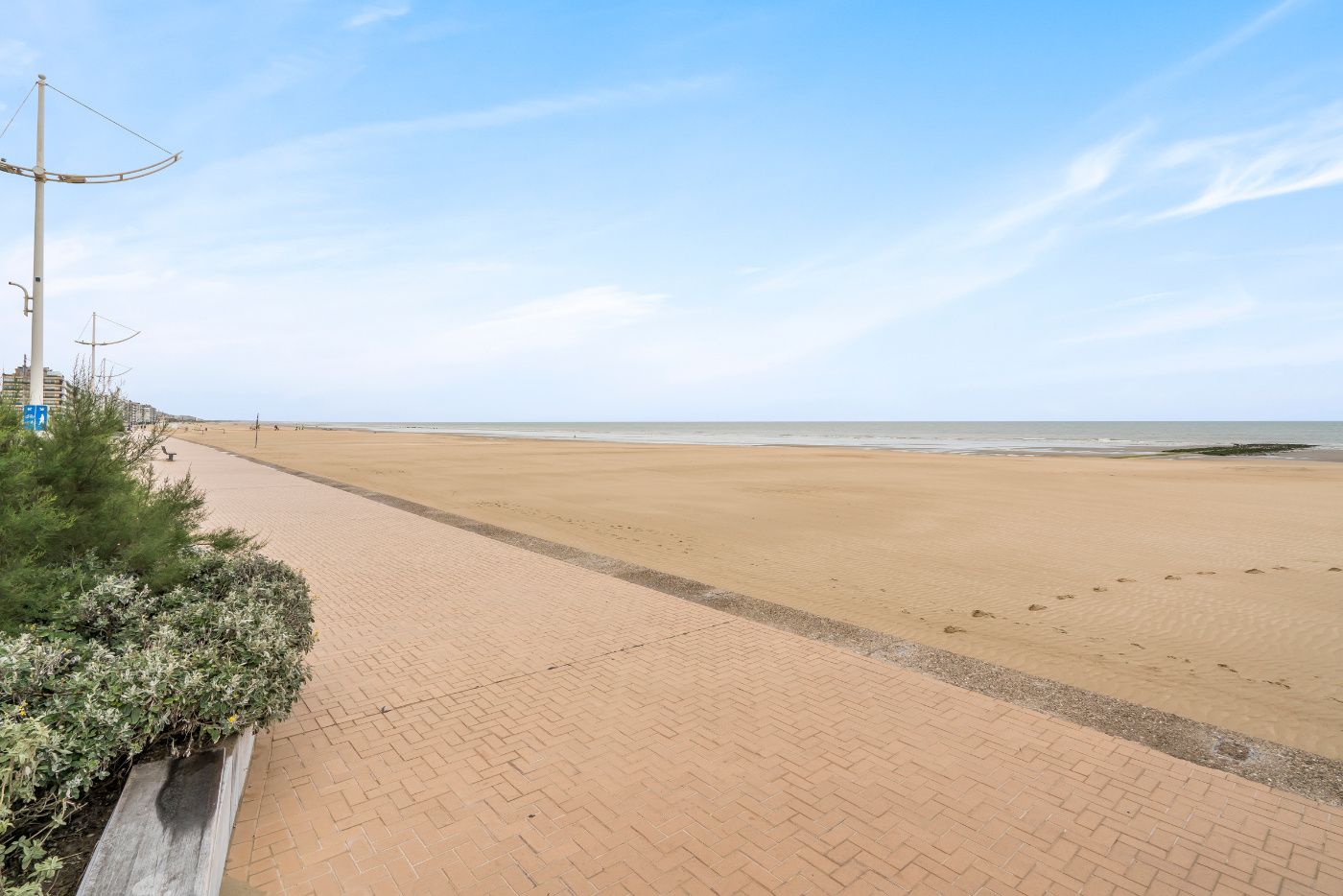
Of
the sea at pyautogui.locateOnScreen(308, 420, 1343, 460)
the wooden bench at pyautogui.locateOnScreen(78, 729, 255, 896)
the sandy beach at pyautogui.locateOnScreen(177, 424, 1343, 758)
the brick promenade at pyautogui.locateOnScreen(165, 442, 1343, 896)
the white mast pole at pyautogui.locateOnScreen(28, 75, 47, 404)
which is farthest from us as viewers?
the sea at pyautogui.locateOnScreen(308, 420, 1343, 460)

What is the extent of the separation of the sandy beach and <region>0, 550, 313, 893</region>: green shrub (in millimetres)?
6683

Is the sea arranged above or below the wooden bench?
above

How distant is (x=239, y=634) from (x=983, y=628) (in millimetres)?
8083

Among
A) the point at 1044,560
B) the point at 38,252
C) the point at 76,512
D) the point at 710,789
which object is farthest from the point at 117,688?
the point at 1044,560

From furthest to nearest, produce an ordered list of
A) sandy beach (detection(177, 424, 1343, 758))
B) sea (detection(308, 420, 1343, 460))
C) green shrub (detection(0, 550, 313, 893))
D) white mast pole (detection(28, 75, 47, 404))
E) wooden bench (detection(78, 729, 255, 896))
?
sea (detection(308, 420, 1343, 460)), white mast pole (detection(28, 75, 47, 404)), sandy beach (detection(177, 424, 1343, 758)), green shrub (detection(0, 550, 313, 893)), wooden bench (detection(78, 729, 255, 896))

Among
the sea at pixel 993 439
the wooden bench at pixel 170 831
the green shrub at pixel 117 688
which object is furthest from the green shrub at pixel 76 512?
the sea at pixel 993 439

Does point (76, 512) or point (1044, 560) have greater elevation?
point (76, 512)

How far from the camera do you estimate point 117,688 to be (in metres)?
3.78

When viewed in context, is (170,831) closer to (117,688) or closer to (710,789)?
(117,688)

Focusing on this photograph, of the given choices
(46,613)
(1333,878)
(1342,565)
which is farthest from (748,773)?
(1342,565)

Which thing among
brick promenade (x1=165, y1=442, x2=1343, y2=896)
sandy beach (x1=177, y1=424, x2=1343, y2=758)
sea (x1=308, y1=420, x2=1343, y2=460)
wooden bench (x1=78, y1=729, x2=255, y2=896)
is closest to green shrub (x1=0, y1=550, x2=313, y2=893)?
wooden bench (x1=78, y1=729, x2=255, y2=896)

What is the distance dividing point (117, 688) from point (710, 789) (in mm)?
3686

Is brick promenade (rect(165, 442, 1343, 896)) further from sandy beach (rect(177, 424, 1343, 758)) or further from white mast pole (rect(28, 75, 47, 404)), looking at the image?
white mast pole (rect(28, 75, 47, 404))

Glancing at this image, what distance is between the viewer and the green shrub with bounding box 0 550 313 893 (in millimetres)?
3252
